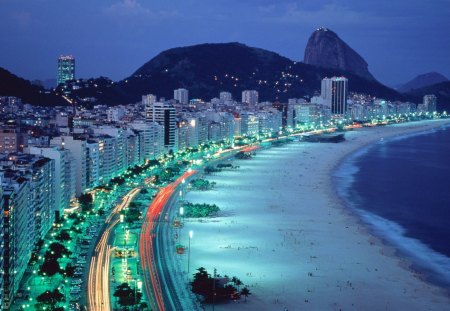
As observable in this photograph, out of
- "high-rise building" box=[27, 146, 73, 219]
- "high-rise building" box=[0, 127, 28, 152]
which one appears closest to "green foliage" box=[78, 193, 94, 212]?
"high-rise building" box=[27, 146, 73, 219]

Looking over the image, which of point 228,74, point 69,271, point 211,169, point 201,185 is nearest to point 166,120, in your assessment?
point 211,169

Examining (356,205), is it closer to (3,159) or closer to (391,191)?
(391,191)

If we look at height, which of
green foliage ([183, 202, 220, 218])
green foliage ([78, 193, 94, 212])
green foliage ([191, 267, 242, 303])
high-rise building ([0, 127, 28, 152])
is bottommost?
green foliage ([191, 267, 242, 303])

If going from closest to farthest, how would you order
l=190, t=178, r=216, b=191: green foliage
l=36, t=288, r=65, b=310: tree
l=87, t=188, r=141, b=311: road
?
1. l=36, t=288, r=65, b=310: tree
2. l=87, t=188, r=141, b=311: road
3. l=190, t=178, r=216, b=191: green foliage

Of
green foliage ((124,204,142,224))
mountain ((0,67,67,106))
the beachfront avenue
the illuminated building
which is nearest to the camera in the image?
the beachfront avenue

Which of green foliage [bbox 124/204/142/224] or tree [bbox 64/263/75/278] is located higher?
green foliage [bbox 124/204/142/224]

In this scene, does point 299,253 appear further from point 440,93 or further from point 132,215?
point 440,93

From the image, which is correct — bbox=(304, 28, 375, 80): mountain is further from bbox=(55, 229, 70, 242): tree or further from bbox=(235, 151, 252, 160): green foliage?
bbox=(55, 229, 70, 242): tree
